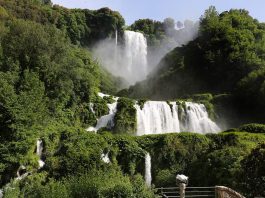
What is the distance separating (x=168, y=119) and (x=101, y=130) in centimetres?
631

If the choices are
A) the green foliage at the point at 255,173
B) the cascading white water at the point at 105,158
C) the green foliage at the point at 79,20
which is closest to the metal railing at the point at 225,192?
the green foliage at the point at 255,173

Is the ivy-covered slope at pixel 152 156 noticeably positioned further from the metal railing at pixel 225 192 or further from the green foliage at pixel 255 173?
the metal railing at pixel 225 192

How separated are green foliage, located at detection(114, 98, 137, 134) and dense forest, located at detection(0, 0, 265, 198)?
8 centimetres

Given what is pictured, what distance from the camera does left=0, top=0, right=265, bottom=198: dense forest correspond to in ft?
76.8

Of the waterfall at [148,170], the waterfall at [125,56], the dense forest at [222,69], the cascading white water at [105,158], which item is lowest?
the waterfall at [148,170]

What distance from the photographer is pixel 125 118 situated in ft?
122

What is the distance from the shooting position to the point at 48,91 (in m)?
33.7

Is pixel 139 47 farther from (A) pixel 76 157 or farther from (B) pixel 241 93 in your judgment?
(A) pixel 76 157

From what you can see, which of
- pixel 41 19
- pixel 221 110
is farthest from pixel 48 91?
pixel 41 19

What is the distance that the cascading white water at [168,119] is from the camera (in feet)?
124

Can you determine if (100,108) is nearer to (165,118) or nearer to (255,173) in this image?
(165,118)

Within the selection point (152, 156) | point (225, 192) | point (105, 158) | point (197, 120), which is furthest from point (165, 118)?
point (225, 192)

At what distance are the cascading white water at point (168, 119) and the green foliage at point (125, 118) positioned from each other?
1.63ft

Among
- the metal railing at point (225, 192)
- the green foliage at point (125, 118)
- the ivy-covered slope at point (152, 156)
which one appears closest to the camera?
the metal railing at point (225, 192)
